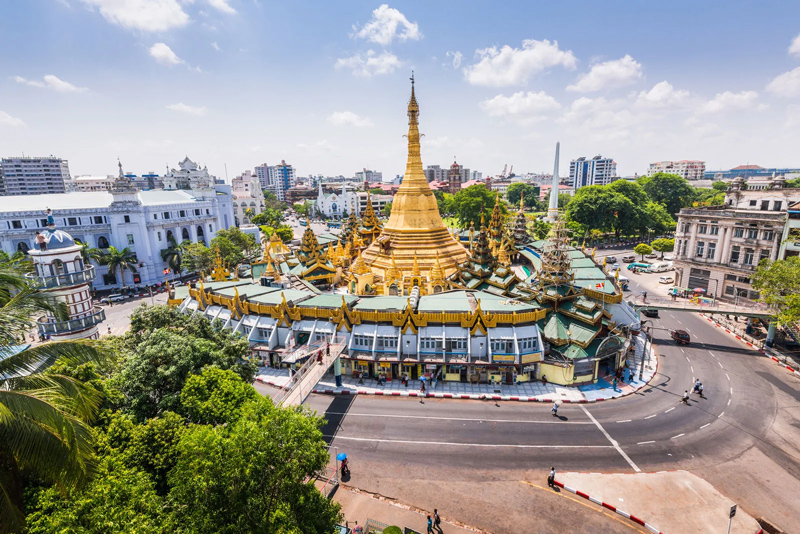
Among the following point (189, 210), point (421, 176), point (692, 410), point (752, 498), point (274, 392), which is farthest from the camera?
point (189, 210)

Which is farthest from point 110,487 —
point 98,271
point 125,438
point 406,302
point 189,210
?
point 189,210

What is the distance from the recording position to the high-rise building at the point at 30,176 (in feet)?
522

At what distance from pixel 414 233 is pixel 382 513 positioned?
38285mm

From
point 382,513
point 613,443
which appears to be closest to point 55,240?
point 382,513

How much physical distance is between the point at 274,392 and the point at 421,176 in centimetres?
3673

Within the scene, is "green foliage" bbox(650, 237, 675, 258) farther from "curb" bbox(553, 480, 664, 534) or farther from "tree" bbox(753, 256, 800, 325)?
"curb" bbox(553, 480, 664, 534)

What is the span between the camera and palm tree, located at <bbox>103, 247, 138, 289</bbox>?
217ft

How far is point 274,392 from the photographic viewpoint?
3459 cm

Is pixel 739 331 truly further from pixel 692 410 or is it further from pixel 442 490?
pixel 442 490

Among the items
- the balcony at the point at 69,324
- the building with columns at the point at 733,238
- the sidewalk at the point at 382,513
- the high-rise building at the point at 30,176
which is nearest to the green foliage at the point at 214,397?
the sidewalk at the point at 382,513

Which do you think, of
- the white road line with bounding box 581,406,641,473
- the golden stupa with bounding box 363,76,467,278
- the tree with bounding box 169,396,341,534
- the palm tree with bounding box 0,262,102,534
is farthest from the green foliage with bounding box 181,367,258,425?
the golden stupa with bounding box 363,76,467,278

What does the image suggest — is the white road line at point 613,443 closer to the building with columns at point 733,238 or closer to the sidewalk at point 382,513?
the sidewalk at point 382,513

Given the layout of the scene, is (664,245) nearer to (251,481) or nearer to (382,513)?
(382,513)

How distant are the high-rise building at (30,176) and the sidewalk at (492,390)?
610 ft
